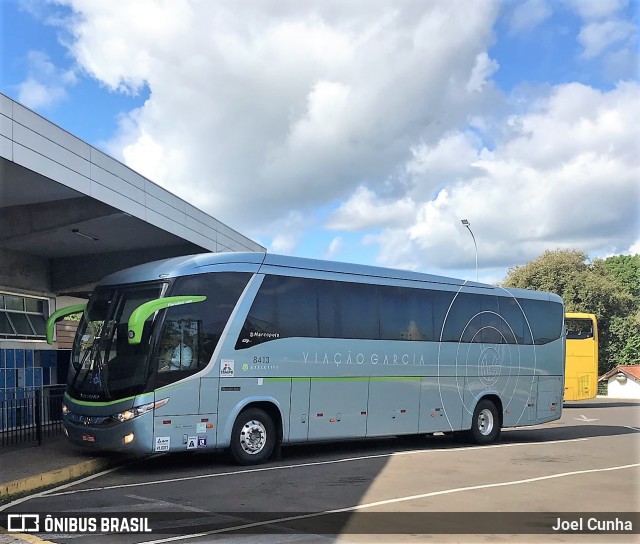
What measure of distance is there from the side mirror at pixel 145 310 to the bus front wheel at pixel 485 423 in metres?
7.83

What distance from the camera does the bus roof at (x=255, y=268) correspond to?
458 inches

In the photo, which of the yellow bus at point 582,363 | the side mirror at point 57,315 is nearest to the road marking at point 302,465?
the side mirror at point 57,315

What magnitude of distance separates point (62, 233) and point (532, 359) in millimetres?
11963

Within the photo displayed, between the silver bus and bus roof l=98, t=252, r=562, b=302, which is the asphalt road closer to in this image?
the silver bus

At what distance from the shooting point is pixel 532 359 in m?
17.2

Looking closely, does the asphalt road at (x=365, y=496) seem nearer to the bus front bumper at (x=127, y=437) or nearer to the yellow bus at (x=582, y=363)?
the bus front bumper at (x=127, y=437)

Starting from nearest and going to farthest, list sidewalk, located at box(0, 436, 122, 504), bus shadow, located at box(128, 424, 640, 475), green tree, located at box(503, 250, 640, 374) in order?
sidewalk, located at box(0, 436, 122, 504) → bus shadow, located at box(128, 424, 640, 475) → green tree, located at box(503, 250, 640, 374)

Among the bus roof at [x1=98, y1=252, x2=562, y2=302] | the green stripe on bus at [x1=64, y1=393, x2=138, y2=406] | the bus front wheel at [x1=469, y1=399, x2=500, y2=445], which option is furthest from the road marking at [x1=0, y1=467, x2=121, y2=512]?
the bus front wheel at [x1=469, y1=399, x2=500, y2=445]

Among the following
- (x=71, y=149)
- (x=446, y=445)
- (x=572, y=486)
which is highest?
(x=71, y=149)

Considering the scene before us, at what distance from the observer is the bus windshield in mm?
10938

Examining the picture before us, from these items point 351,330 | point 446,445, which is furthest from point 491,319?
point 351,330

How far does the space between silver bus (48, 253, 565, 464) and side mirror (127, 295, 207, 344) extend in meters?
0.03

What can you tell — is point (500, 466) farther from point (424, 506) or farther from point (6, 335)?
point (6, 335)

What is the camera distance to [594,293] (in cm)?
4831
